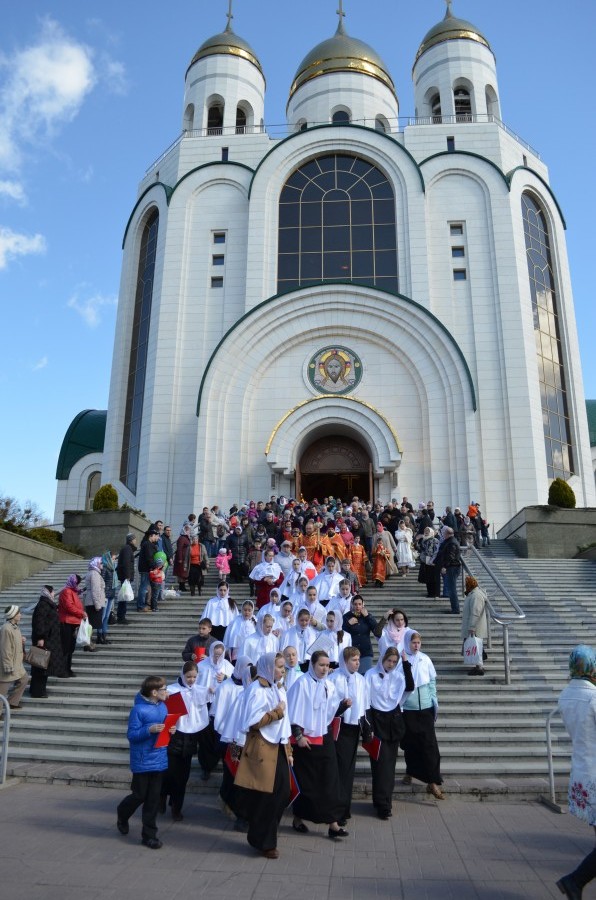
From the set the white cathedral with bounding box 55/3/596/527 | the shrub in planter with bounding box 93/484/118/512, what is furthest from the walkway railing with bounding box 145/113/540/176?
the shrub in planter with bounding box 93/484/118/512

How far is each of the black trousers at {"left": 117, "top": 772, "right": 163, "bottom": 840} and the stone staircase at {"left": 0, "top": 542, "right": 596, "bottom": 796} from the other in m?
1.47

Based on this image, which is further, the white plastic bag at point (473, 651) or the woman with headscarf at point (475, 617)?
the woman with headscarf at point (475, 617)

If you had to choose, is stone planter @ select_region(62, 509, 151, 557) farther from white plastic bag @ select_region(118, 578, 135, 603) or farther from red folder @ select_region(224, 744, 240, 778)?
red folder @ select_region(224, 744, 240, 778)

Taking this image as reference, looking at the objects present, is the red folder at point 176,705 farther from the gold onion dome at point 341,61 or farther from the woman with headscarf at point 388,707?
the gold onion dome at point 341,61

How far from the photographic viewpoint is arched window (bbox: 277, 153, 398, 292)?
24469mm

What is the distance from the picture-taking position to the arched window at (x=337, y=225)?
80.3 ft

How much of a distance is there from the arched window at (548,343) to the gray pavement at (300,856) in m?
18.0

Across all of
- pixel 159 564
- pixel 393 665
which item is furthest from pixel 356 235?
pixel 393 665

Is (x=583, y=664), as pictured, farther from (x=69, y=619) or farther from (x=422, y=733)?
(x=69, y=619)

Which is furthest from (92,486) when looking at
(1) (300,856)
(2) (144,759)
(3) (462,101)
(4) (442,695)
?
(1) (300,856)

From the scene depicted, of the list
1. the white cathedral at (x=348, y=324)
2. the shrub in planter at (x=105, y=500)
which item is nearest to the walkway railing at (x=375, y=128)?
the white cathedral at (x=348, y=324)

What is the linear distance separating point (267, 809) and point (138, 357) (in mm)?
21958

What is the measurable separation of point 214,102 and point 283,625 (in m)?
26.5

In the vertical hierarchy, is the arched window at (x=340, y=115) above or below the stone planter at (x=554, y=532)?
above
